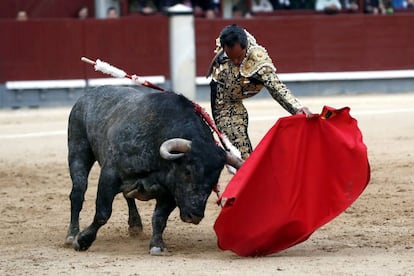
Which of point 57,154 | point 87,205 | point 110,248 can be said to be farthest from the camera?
point 57,154

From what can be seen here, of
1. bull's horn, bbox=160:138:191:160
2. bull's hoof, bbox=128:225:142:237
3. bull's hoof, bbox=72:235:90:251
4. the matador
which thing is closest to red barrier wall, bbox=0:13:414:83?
bull's hoof, bbox=128:225:142:237

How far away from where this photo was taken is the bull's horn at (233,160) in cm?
573

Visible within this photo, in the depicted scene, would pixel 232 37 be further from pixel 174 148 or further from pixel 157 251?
pixel 157 251

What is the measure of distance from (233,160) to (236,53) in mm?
550

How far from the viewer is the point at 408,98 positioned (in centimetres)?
1510

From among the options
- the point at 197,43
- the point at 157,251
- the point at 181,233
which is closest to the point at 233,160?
the point at 157,251

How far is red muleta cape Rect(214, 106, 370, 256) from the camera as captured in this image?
18.7ft

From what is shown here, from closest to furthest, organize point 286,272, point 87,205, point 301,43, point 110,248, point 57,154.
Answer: point 286,272 → point 110,248 → point 87,205 → point 57,154 → point 301,43

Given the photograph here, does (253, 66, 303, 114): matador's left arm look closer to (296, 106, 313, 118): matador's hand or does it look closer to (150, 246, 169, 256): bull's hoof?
(296, 106, 313, 118): matador's hand

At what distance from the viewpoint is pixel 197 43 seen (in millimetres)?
15367

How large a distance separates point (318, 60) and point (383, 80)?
102 centimetres

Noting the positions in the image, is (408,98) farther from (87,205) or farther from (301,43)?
(87,205)

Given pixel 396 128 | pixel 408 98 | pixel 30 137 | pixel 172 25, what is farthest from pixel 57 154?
pixel 408 98

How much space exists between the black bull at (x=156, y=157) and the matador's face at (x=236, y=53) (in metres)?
0.32
